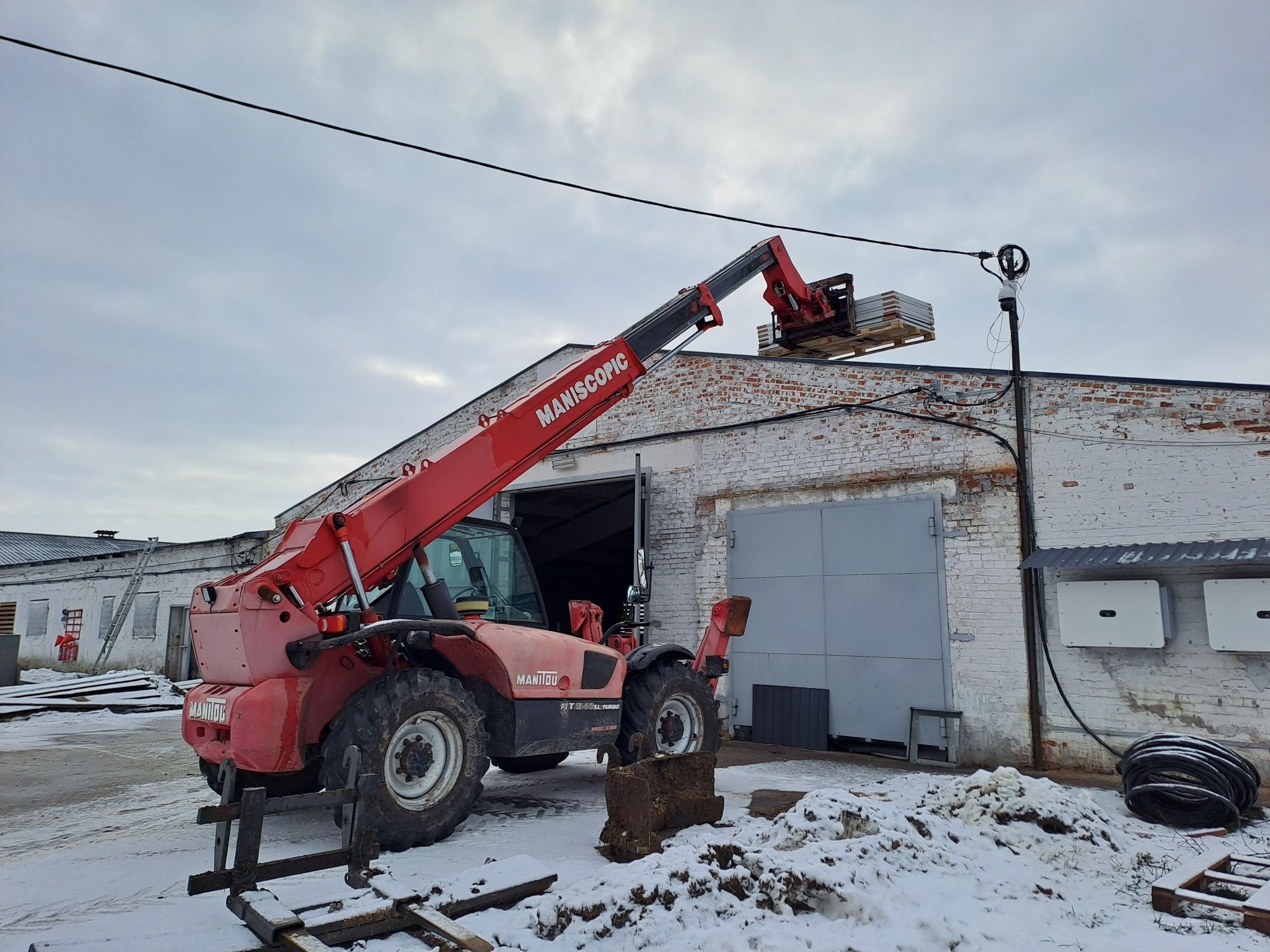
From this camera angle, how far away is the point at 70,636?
76.1 feet

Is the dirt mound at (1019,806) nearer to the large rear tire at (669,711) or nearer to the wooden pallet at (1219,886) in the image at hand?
the wooden pallet at (1219,886)

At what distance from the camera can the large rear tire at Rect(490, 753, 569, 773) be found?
7.90 meters

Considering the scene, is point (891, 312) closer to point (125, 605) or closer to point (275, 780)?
point (275, 780)

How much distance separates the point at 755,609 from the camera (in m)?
10.4

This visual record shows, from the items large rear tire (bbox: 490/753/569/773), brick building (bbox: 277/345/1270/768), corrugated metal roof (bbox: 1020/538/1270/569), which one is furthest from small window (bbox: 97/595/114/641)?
corrugated metal roof (bbox: 1020/538/1270/569)

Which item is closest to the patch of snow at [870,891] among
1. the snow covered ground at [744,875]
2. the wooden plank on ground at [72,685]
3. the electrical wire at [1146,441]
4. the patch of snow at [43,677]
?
the snow covered ground at [744,875]

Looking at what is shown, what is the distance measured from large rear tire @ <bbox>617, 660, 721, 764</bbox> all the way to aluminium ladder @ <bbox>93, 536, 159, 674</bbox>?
18.0m

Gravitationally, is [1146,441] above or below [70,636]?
above

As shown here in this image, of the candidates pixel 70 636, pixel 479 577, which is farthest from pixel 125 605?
pixel 479 577

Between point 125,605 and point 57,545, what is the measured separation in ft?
89.4

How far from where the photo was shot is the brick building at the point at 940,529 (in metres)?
7.72

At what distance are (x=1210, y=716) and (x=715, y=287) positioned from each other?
564cm

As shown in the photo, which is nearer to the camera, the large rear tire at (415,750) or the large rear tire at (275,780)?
the large rear tire at (415,750)

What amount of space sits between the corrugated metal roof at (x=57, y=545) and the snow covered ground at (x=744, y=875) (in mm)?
39205
